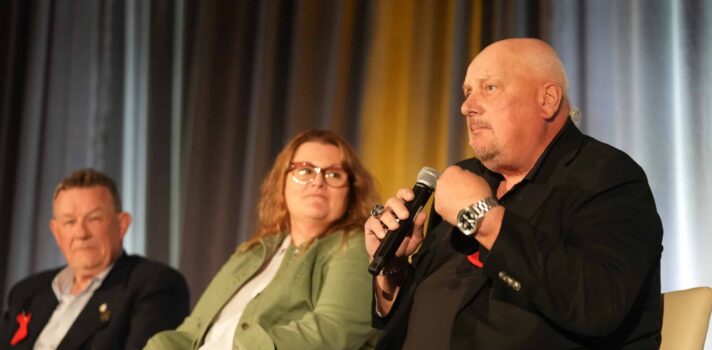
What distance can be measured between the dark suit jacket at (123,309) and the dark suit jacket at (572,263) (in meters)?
1.70

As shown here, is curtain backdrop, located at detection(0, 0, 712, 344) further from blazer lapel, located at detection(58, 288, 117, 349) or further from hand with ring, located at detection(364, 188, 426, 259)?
hand with ring, located at detection(364, 188, 426, 259)

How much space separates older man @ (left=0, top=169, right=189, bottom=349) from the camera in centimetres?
350

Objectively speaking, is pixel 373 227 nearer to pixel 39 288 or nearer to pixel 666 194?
pixel 666 194

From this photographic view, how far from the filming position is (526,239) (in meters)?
1.84

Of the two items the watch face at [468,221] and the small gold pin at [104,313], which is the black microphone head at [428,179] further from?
the small gold pin at [104,313]

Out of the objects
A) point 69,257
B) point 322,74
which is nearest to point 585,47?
point 322,74

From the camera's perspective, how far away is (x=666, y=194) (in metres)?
3.15

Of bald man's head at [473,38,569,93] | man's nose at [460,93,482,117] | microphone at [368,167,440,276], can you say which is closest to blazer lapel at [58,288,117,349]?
microphone at [368,167,440,276]

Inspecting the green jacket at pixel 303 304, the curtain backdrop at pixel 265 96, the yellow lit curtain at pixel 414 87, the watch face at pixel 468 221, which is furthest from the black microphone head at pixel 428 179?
the yellow lit curtain at pixel 414 87

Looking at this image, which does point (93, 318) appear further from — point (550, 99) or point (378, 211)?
point (550, 99)

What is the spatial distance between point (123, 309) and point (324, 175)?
3.23 feet

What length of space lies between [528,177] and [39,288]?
2481mm

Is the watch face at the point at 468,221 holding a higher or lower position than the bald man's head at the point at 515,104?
lower

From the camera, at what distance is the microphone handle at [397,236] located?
1986 millimetres
